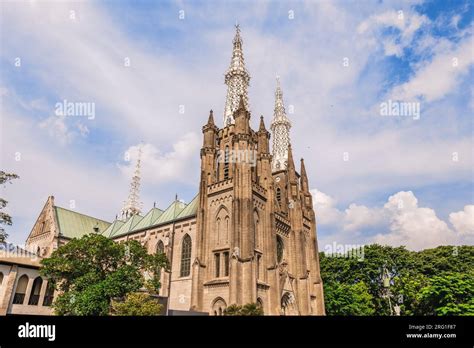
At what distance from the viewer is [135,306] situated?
2430cm

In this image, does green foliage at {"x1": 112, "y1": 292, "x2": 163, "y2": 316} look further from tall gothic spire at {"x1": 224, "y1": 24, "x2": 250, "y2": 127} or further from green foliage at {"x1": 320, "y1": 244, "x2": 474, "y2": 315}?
green foliage at {"x1": 320, "y1": 244, "x2": 474, "y2": 315}

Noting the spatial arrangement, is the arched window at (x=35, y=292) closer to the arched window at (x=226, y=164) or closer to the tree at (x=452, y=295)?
the arched window at (x=226, y=164)

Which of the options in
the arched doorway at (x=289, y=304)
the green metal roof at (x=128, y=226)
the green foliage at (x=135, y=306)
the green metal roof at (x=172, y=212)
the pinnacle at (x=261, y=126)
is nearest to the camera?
the green foliage at (x=135, y=306)

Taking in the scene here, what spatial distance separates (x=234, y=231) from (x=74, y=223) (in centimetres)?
3362

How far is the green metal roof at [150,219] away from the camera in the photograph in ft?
154

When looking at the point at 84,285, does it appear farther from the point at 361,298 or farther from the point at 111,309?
the point at 361,298

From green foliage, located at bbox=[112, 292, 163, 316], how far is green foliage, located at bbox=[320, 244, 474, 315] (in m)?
29.0

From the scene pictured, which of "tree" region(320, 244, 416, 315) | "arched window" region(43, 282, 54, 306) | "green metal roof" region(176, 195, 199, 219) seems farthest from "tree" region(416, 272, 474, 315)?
"arched window" region(43, 282, 54, 306)

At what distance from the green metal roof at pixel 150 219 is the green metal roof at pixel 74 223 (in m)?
10.9

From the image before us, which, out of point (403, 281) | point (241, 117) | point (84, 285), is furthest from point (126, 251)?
point (403, 281)

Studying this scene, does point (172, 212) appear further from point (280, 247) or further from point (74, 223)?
point (74, 223)

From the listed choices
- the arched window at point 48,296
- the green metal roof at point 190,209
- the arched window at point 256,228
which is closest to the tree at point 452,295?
the arched window at point 256,228

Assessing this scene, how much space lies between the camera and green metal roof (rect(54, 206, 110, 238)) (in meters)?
50.8

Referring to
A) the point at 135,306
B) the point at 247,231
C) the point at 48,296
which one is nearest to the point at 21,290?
the point at 48,296
